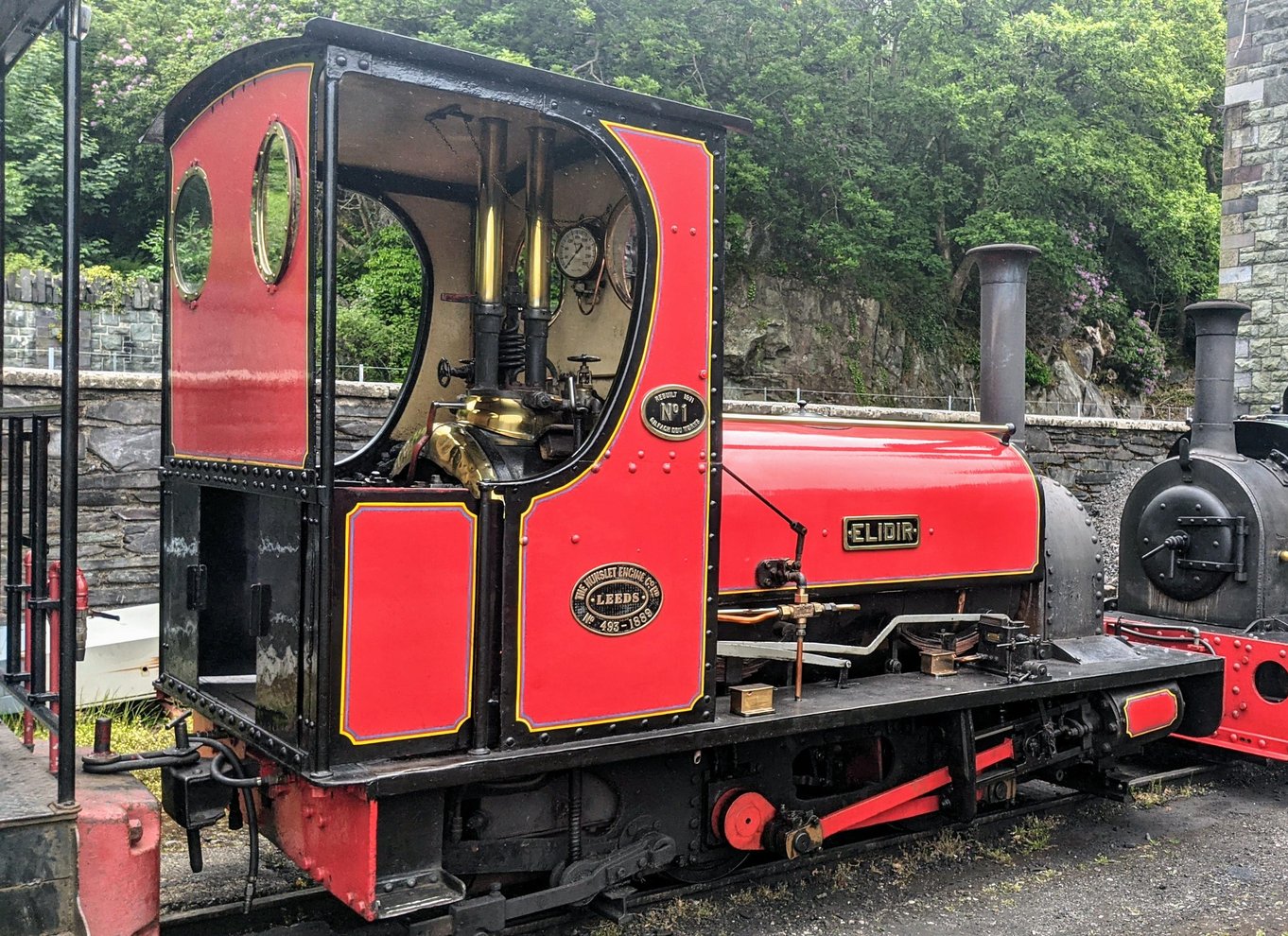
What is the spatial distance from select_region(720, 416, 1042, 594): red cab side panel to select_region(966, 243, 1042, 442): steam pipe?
0.31 metres

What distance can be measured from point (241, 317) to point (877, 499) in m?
2.47

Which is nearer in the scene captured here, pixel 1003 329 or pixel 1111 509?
pixel 1003 329

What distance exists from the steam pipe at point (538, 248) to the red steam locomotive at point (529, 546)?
0.01 metres

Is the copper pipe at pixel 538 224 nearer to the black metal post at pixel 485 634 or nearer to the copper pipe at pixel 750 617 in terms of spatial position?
the black metal post at pixel 485 634

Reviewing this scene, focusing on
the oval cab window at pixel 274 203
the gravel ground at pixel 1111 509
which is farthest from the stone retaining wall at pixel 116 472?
the gravel ground at pixel 1111 509

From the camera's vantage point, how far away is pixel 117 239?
16484mm

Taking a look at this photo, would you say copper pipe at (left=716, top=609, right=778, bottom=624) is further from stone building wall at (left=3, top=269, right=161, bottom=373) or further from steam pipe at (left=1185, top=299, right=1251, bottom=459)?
stone building wall at (left=3, top=269, right=161, bottom=373)

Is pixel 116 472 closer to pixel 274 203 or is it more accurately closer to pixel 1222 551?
pixel 274 203

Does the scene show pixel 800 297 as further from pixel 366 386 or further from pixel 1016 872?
pixel 1016 872

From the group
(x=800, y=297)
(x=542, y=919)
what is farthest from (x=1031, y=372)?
(x=542, y=919)

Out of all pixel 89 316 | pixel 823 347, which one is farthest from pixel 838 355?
pixel 89 316

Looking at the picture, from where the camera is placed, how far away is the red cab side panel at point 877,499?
394 centimetres

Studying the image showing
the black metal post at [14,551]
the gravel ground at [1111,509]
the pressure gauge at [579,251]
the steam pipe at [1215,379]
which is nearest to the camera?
the black metal post at [14,551]

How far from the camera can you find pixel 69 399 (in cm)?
248
